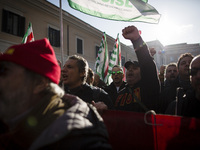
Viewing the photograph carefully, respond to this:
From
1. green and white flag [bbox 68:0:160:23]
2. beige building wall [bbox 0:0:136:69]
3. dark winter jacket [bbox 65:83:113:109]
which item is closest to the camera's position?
dark winter jacket [bbox 65:83:113:109]

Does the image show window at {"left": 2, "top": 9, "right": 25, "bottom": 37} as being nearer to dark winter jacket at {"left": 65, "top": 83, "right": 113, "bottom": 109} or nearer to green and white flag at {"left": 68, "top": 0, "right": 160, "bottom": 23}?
green and white flag at {"left": 68, "top": 0, "right": 160, "bottom": 23}

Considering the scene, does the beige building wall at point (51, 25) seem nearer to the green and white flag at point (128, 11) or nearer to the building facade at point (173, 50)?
the green and white flag at point (128, 11)

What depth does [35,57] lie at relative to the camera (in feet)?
3.20

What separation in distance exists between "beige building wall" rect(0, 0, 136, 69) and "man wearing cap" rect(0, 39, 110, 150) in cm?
939

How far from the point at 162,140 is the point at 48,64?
109cm

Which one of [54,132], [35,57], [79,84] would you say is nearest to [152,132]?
[54,132]

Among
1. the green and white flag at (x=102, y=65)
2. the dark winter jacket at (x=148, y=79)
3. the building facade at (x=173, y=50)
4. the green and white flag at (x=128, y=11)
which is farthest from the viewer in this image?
the building facade at (x=173, y=50)

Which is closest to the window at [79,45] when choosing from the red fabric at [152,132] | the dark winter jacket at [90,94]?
the dark winter jacket at [90,94]

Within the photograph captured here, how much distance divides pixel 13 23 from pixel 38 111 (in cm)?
1066

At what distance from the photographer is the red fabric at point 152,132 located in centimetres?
111

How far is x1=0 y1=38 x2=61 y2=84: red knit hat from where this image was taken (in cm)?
94

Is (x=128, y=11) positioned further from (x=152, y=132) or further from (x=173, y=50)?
(x=173, y=50)

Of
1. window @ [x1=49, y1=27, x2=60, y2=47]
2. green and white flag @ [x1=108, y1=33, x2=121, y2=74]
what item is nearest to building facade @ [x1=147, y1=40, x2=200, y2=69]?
window @ [x1=49, y1=27, x2=60, y2=47]

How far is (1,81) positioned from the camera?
929 mm
